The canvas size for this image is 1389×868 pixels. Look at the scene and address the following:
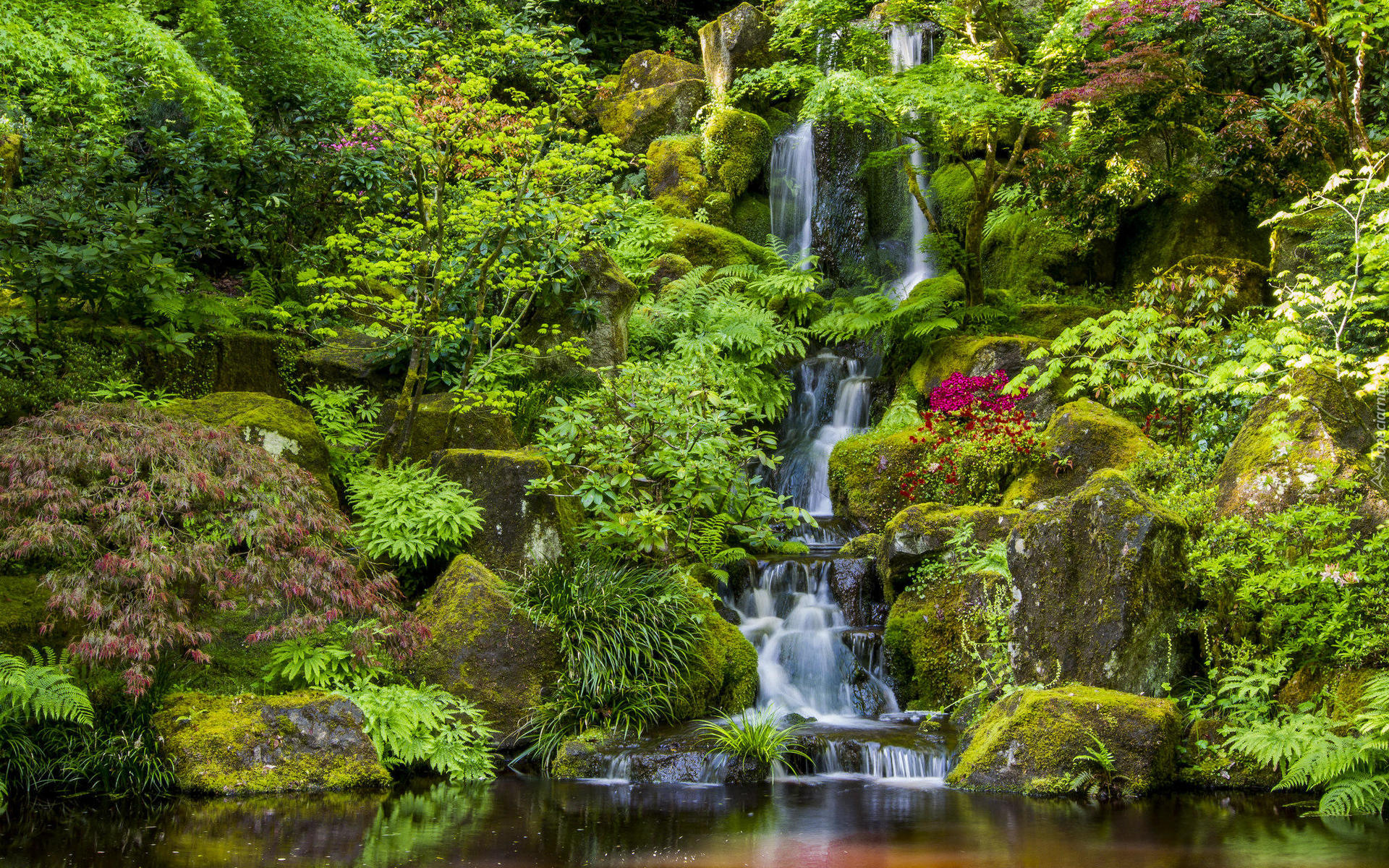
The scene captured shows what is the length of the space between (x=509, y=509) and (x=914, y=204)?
11.0 meters

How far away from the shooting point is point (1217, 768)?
6.61 meters

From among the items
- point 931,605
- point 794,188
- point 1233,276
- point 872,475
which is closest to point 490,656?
point 931,605

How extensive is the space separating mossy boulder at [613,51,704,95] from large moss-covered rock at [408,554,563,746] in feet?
46.5

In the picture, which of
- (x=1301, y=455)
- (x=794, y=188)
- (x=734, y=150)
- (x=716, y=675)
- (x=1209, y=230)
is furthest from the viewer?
(x=734, y=150)

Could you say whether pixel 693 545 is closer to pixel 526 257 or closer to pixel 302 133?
pixel 526 257

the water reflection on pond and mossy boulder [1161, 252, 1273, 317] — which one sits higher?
mossy boulder [1161, 252, 1273, 317]

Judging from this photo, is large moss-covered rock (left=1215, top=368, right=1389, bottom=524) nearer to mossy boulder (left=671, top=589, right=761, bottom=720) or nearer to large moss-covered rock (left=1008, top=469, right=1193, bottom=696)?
large moss-covered rock (left=1008, top=469, right=1193, bottom=696)

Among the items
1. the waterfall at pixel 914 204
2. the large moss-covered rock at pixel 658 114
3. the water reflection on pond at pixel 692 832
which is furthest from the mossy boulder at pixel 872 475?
the large moss-covered rock at pixel 658 114

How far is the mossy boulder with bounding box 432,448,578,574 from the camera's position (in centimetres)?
896

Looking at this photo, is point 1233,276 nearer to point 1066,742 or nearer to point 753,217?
point 1066,742

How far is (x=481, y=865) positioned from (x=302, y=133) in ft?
32.8

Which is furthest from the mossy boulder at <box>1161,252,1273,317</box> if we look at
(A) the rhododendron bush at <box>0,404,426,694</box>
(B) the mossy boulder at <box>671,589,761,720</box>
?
(A) the rhododendron bush at <box>0,404,426,694</box>

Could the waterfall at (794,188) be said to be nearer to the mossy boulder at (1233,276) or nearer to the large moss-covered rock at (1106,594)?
the mossy boulder at (1233,276)

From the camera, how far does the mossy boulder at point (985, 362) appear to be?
11273 mm
